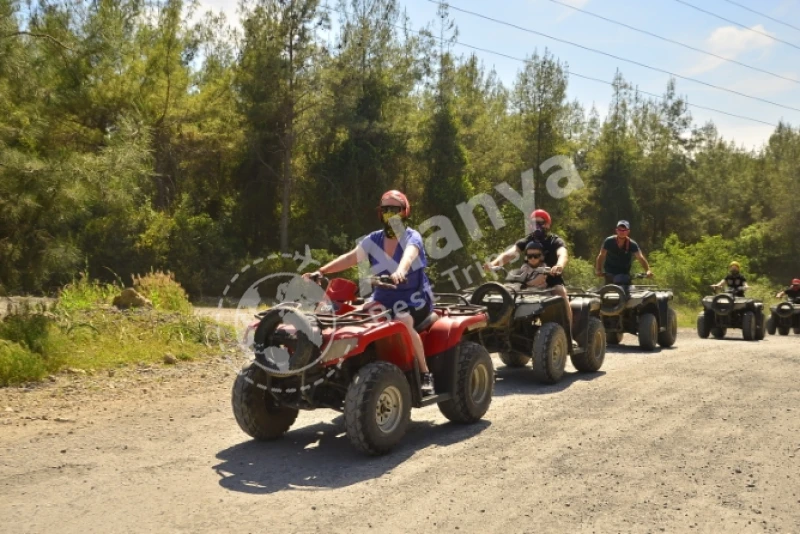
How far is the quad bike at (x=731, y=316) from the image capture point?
19016 mm

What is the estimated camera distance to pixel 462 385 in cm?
785

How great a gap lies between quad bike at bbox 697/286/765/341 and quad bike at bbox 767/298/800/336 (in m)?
3.42

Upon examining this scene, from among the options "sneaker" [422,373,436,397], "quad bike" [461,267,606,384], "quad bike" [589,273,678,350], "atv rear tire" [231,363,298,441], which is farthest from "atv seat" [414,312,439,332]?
"quad bike" [589,273,678,350]

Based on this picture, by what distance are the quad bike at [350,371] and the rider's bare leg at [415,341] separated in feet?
0.17

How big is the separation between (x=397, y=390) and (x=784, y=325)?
19.0m

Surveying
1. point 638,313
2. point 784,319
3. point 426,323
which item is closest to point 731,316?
point 784,319

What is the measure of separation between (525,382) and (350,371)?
14.3 ft

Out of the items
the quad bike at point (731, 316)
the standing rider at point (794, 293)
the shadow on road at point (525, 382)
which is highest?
the standing rider at point (794, 293)

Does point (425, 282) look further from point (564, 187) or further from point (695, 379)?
point (564, 187)

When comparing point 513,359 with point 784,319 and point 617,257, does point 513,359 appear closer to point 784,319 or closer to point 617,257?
point 617,257

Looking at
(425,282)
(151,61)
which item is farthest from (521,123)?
(425,282)

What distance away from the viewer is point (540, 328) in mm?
10648

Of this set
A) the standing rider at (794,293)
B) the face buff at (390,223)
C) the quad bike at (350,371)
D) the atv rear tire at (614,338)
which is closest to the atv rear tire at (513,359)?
the quad bike at (350,371)

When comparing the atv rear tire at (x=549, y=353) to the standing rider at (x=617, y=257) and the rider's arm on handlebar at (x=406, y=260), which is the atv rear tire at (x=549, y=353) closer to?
the rider's arm on handlebar at (x=406, y=260)
